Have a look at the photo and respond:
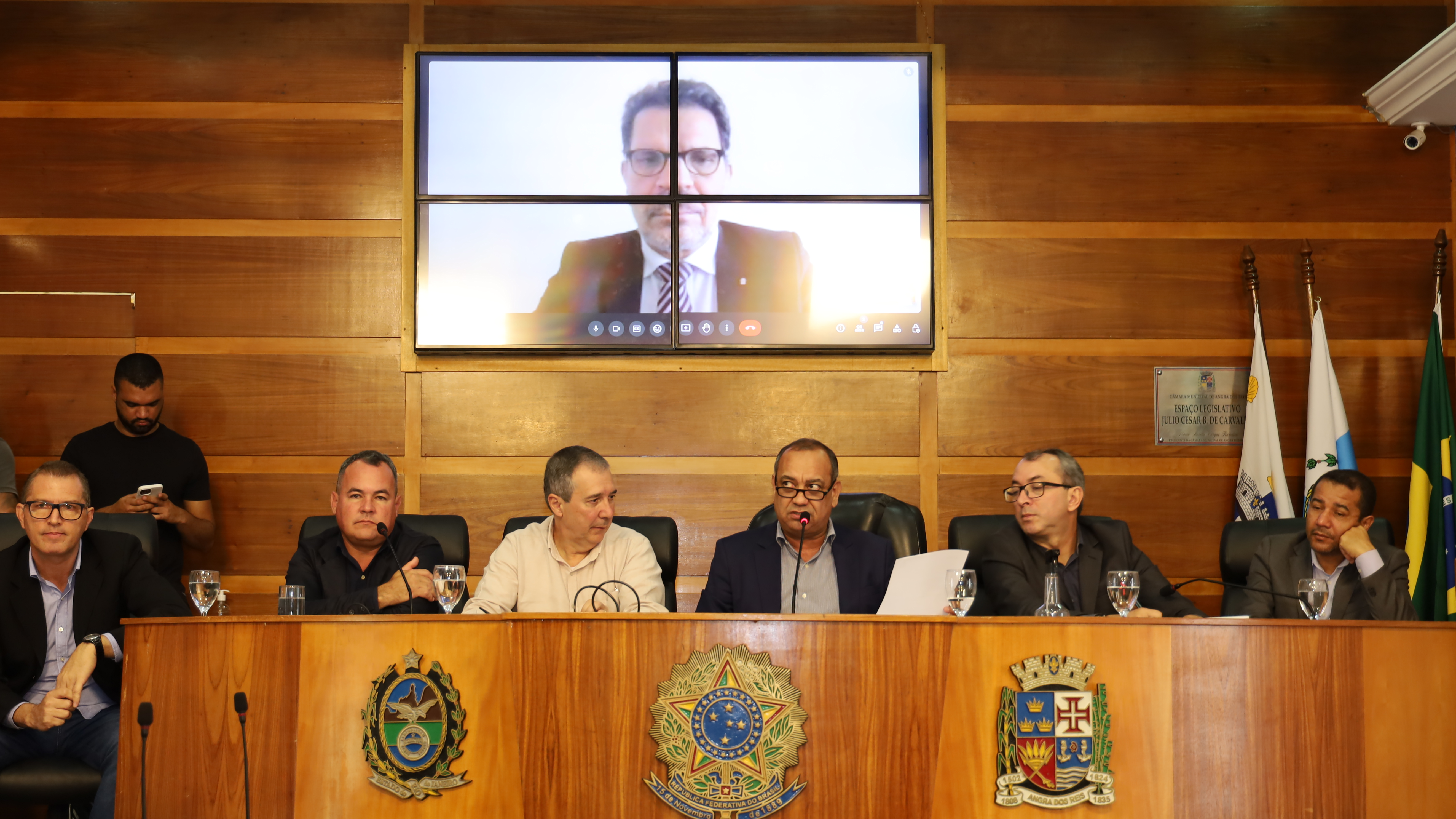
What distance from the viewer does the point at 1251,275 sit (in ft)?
14.6

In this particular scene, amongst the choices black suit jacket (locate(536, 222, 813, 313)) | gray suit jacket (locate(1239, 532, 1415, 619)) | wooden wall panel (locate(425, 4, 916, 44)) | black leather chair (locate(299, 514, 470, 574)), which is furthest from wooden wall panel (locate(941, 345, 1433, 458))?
black leather chair (locate(299, 514, 470, 574))

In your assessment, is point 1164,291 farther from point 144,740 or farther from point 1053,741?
point 144,740

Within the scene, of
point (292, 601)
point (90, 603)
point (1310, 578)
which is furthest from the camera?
point (1310, 578)

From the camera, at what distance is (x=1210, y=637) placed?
2174mm

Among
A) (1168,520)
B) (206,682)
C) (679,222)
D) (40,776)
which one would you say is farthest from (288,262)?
(1168,520)

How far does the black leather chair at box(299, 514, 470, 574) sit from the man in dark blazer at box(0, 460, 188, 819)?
484 millimetres

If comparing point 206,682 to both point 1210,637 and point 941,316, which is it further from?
point 941,316

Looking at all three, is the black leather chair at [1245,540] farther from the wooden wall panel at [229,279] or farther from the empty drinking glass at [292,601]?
the wooden wall panel at [229,279]

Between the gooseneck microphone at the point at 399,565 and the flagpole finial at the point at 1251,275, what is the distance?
3.18 meters

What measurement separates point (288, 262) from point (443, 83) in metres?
0.89

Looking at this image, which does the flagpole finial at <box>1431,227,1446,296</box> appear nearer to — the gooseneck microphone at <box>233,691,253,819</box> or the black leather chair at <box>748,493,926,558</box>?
the black leather chair at <box>748,493,926,558</box>

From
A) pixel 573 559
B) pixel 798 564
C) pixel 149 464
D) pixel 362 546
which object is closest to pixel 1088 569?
pixel 798 564

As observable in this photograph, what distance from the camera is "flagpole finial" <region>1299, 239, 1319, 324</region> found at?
176 inches

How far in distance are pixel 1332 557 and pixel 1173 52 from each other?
7.00 feet
